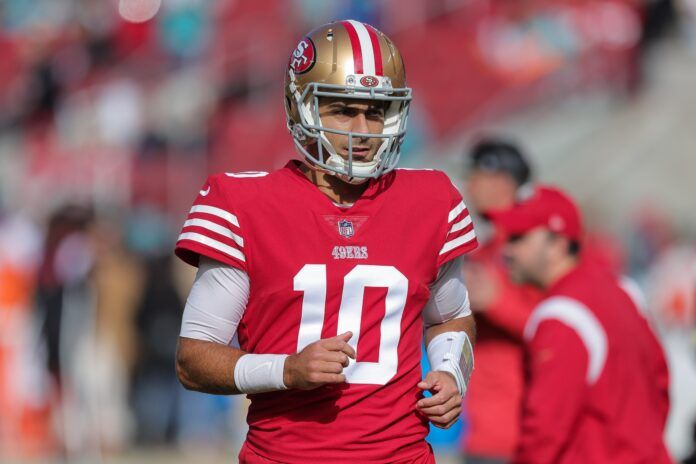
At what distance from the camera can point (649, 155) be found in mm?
14195

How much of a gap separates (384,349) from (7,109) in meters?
12.6

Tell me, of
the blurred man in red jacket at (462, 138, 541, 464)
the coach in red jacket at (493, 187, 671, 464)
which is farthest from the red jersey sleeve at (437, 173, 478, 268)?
the blurred man in red jacket at (462, 138, 541, 464)

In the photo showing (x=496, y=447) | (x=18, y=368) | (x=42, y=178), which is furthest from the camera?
(x=42, y=178)

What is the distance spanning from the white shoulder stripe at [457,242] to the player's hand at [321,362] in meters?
0.46

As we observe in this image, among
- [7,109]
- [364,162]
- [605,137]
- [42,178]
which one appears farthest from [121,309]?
[364,162]

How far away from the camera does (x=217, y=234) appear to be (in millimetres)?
3029

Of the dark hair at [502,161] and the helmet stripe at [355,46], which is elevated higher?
the helmet stripe at [355,46]

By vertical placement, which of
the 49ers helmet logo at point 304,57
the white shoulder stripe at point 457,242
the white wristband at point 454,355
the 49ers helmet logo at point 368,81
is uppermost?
the 49ers helmet logo at point 304,57

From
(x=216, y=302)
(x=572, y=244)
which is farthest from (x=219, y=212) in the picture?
(x=572, y=244)

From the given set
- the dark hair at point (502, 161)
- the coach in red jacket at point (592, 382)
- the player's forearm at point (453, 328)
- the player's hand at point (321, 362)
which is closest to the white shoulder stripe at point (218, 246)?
the player's hand at point (321, 362)

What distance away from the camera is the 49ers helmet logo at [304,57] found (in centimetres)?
322

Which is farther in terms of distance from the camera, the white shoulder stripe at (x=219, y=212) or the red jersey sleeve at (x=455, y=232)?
the red jersey sleeve at (x=455, y=232)

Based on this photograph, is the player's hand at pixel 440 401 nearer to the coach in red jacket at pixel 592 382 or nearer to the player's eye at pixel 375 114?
the player's eye at pixel 375 114

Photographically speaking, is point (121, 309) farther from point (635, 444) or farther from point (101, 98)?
point (635, 444)
